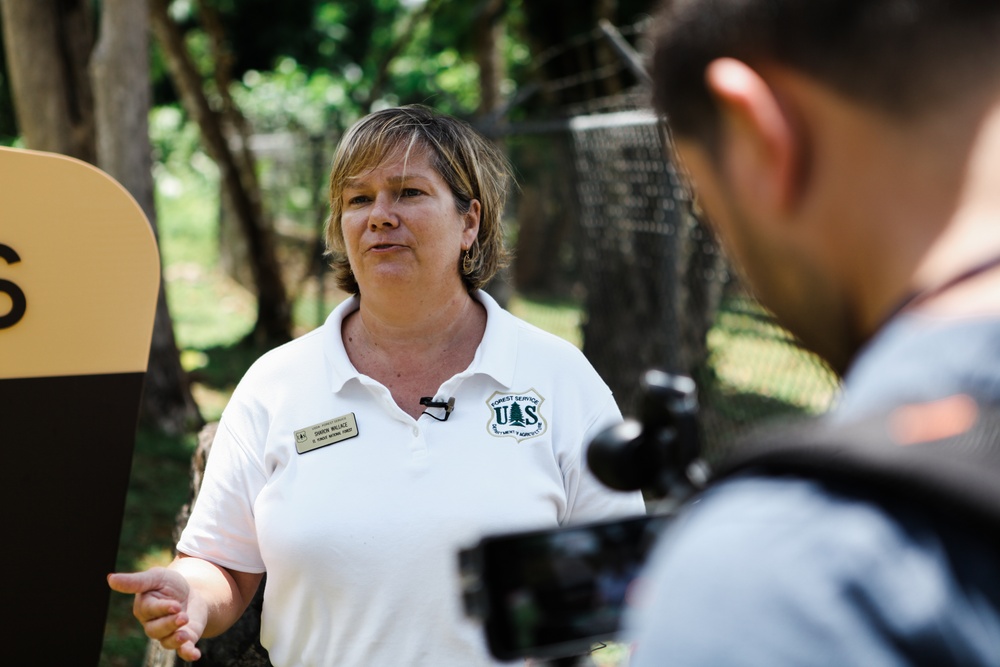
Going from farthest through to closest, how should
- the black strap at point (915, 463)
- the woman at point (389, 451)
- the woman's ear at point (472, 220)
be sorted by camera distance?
the woman's ear at point (472, 220)
the woman at point (389, 451)
the black strap at point (915, 463)

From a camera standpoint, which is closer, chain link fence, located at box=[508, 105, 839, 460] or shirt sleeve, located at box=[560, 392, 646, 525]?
shirt sleeve, located at box=[560, 392, 646, 525]

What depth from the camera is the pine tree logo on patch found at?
88.1 inches

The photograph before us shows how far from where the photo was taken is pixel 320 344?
240cm

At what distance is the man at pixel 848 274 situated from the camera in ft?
2.04

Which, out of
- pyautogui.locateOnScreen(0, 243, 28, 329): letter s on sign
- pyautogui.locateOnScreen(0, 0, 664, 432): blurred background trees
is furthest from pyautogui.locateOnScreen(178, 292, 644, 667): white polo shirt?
pyautogui.locateOnScreen(0, 0, 664, 432): blurred background trees

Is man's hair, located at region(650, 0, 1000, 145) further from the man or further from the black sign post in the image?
the black sign post

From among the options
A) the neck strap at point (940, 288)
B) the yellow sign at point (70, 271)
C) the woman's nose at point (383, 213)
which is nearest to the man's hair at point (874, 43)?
the neck strap at point (940, 288)

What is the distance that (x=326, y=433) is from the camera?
2221 millimetres

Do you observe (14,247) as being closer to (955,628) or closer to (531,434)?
(531,434)

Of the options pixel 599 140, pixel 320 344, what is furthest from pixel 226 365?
pixel 320 344

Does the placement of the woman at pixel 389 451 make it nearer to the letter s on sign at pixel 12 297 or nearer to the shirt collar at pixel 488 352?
the shirt collar at pixel 488 352

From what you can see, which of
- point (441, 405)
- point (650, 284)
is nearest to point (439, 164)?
point (441, 405)

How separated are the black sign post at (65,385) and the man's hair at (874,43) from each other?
179cm

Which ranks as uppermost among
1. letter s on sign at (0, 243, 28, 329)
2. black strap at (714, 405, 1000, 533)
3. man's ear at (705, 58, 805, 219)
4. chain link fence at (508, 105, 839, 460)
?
man's ear at (705, 58, 805, 219)
